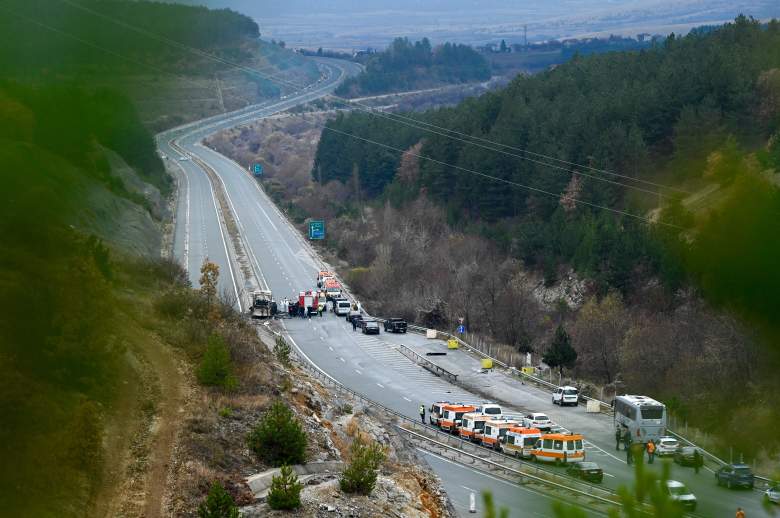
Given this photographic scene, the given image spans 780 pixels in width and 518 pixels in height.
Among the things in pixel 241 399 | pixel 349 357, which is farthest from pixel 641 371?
pixel 241 399

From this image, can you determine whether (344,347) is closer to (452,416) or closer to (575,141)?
(452,416)

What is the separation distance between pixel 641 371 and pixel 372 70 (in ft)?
410

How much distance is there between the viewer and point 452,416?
93.4ft

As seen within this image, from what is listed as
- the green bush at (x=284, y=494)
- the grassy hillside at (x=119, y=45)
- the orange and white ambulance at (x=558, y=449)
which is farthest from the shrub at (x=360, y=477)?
the orange and white ambulance at (x=558, y=449)

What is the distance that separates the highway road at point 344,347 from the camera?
13.7 metres

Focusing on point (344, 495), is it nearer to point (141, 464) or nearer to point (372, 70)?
point (141, 464)

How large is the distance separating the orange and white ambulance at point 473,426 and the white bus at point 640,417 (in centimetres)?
347

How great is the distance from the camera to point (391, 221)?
68312 millimetres

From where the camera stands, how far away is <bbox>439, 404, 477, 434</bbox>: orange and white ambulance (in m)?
28.2

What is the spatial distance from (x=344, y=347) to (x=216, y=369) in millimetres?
23272

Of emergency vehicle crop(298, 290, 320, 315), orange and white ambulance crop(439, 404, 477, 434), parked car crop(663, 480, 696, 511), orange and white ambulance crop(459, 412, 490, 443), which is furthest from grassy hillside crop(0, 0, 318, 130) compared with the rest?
emergency vehicle crop(298, 290, 320, 315)

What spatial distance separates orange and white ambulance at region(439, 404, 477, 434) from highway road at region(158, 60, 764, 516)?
7.84 feet

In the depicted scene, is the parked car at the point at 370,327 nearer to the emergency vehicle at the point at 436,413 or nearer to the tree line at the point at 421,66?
the emergency vehicle at the point at 436,413

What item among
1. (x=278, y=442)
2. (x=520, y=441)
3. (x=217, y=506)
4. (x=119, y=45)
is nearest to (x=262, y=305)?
(x=520, y=441)
